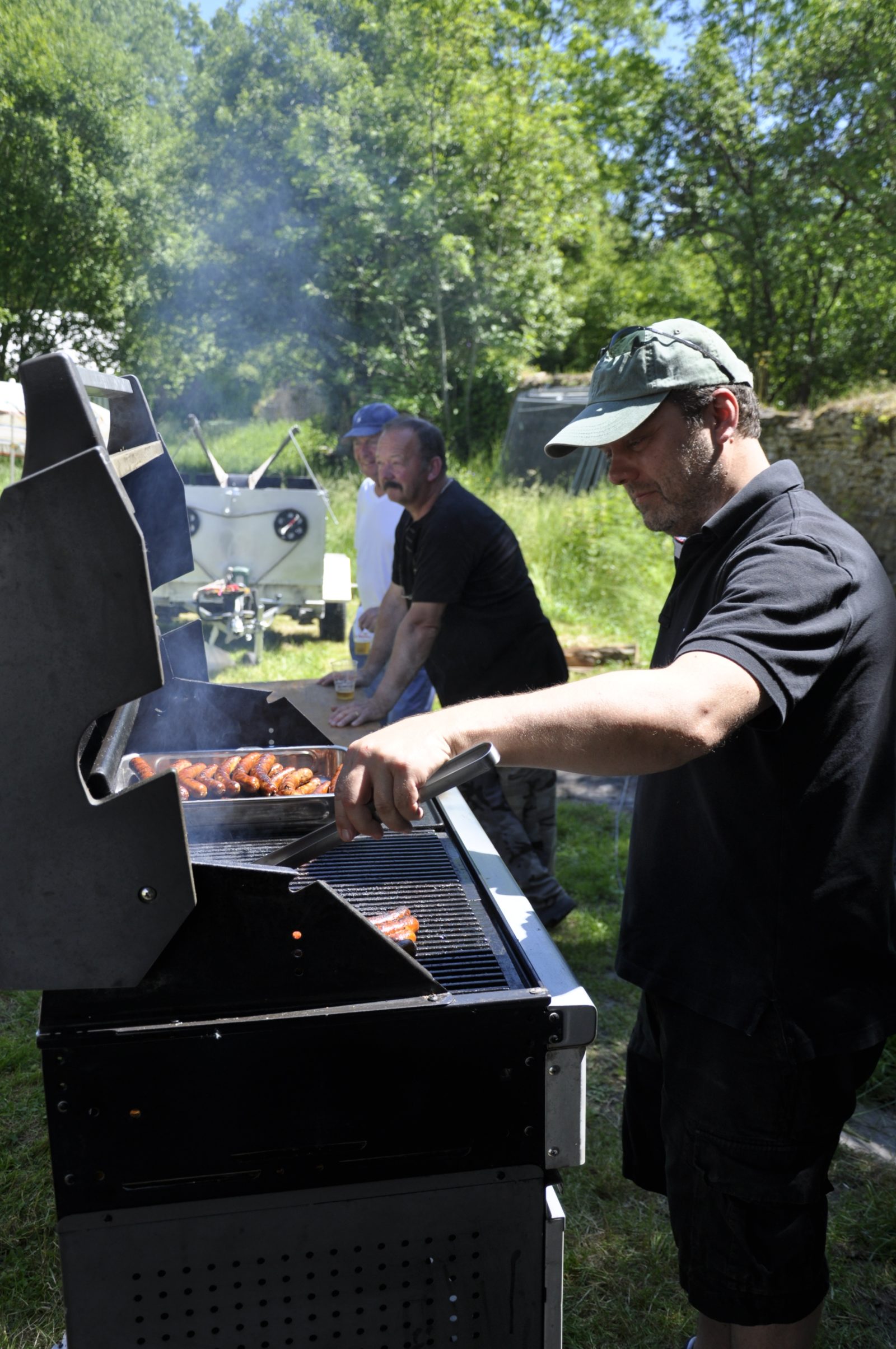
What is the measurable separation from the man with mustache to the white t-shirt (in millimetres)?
1469

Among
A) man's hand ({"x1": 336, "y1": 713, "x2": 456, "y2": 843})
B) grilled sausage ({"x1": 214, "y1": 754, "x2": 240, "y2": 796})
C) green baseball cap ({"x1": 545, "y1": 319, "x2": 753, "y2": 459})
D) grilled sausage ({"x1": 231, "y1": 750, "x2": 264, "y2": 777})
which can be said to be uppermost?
green baseball cap ({"x1": 545, "y1": 319, "x2": 753, "y2": 459})

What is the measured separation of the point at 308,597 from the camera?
9.51m

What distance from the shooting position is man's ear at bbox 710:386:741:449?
1777mm

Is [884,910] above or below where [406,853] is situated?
above

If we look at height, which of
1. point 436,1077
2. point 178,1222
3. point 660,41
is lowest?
point 178,1222

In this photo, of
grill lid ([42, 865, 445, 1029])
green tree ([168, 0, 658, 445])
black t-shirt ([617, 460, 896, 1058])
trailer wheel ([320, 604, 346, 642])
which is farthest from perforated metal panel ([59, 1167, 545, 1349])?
green tree ([168, 0, 658, 445])

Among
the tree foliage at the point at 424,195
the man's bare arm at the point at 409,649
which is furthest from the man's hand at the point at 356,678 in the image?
the tree foliage at the point at 424,195

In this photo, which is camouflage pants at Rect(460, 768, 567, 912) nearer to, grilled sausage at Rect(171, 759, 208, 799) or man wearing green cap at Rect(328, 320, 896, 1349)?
grilled sausage at Rect(171, 759, 208, 799)

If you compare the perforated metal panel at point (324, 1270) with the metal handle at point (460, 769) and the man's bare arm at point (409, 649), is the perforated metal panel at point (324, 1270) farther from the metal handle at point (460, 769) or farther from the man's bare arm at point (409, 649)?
the man's bare arm at point (409, 649)

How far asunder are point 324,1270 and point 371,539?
16.4ft

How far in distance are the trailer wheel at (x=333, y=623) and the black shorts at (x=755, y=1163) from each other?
8134mm

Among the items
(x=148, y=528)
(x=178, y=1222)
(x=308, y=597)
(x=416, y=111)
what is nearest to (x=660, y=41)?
(x=416, y=111)

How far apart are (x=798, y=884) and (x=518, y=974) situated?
1.71 ft

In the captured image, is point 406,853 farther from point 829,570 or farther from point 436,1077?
point 829,570
